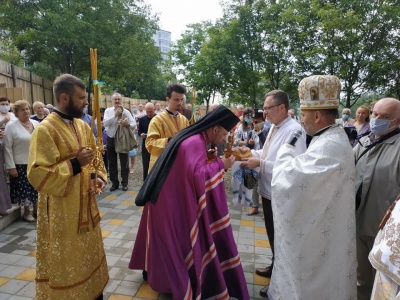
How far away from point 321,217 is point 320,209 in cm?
7

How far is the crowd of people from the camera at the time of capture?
2436 millimetres

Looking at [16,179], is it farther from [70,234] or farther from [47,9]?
[47,9]

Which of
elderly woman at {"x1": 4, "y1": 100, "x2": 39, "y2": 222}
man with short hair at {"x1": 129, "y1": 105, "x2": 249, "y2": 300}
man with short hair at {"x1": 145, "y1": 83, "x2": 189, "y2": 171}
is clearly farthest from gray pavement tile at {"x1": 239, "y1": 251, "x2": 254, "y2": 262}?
elderly woman at {"x1": 4, "y1": 100, "x2": 39, "y2": 222}

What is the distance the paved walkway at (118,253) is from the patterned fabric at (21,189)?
439 mm

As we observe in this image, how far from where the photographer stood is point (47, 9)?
46.3ft

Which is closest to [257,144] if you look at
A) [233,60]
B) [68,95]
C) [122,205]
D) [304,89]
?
[122,205]

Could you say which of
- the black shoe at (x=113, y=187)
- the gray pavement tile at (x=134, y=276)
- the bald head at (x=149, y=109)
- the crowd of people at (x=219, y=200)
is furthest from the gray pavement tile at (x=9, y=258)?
the bald head at (x=149, y=109)

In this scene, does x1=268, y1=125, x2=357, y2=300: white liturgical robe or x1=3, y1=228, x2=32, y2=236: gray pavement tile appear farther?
x1=3, y1=228, x2=32, y2=236: gray pavement tile

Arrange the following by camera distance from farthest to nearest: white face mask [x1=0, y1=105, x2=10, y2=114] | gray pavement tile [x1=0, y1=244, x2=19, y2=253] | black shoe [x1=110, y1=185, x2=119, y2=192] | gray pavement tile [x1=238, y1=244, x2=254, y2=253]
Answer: black shoe [x1=110, y1=185, x2=119, y2=192], white face mask [x1=0, y1=105, x2=10, y2=114], gray pavement tile [x1=238, y1=244, x2=254, y2=253], gray pavement tile [x1=0, y1=244, x2=19, y2=253]

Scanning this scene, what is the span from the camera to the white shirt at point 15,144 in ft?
16.5

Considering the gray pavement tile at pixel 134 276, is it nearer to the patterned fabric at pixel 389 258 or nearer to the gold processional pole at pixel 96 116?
the gold processional pole at pixel 96 116

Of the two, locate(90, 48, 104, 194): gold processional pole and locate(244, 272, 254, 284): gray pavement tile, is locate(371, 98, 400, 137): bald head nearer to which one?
locate(244, 272, 254, 284): gray pavement tile

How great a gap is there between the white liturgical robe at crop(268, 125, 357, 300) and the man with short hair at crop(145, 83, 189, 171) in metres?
2.48

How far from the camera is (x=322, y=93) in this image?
2.54 m
